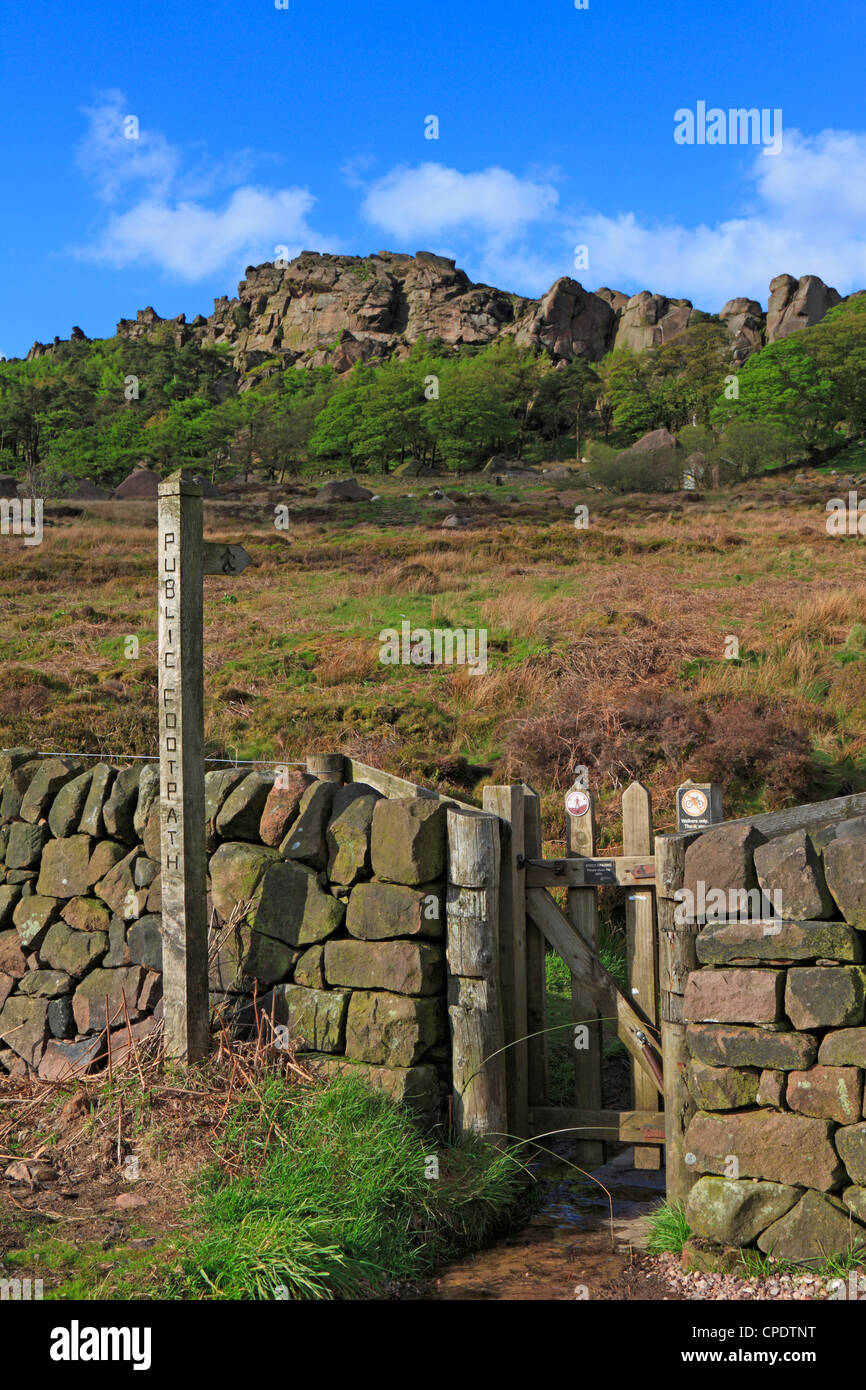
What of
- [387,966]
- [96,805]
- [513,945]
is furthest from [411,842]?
A: [96,805]

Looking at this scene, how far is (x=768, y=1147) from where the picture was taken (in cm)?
465

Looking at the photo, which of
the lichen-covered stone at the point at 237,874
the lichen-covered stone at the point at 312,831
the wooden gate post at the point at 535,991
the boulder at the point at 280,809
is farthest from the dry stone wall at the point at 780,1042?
the lichen-covered stone at the point at 237,874

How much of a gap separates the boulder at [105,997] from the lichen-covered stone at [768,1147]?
10.9 ft

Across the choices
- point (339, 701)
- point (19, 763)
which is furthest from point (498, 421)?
point (19, 763)

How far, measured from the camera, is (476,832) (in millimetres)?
5660

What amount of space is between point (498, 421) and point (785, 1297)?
7683cm

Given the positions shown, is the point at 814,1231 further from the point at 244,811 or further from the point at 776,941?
the point at 244,811

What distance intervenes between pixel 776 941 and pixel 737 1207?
1.11 meters

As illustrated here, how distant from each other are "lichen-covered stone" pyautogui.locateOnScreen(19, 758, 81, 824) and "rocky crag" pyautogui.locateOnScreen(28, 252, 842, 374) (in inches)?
4040

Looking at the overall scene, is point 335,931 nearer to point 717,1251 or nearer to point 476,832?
point 476,832

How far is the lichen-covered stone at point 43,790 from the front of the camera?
736 centimetres

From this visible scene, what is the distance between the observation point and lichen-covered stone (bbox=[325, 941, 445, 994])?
5715 mm

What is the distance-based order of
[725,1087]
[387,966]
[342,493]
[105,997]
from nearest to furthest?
[725,1087] < [387,966] < [105,997] < [342,493]

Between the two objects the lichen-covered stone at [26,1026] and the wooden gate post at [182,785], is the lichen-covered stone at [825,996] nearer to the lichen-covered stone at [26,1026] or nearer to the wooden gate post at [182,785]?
the wooden gate post at [182,785]
